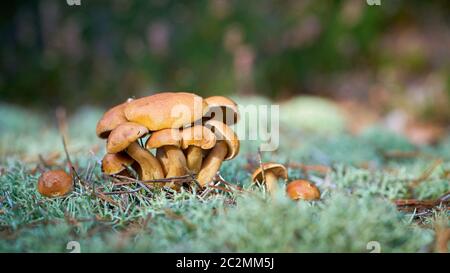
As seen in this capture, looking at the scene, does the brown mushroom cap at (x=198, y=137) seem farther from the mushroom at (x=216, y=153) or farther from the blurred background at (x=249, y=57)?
the blurred background at (x=249, y=57)

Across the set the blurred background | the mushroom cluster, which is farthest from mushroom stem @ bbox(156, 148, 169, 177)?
the blurred background

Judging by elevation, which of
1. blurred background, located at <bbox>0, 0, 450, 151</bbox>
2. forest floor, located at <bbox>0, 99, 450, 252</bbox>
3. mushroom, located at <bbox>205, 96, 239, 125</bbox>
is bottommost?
forest floor, located at <bbox>0, 99, 450, 252</bbox>

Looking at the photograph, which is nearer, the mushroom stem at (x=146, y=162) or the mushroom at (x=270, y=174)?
the mushroom stem at (x=146, y=162)

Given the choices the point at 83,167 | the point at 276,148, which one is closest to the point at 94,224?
the point at 83,167

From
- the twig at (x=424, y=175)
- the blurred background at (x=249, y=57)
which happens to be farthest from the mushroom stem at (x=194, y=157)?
the blurred background at (x=249, y=57)

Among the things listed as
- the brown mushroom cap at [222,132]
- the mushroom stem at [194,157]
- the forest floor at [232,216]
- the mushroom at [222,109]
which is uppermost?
the mushroom at [222,109]

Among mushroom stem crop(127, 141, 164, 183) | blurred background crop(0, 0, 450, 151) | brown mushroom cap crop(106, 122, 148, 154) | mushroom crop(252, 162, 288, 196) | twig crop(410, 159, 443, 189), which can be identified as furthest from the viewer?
blurred background crop(0, 0, 450, 151)

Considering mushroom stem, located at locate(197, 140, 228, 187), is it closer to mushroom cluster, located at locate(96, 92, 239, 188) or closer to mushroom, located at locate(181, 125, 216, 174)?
mushroom cluster, located at locate(96, 92, 239, 188)
